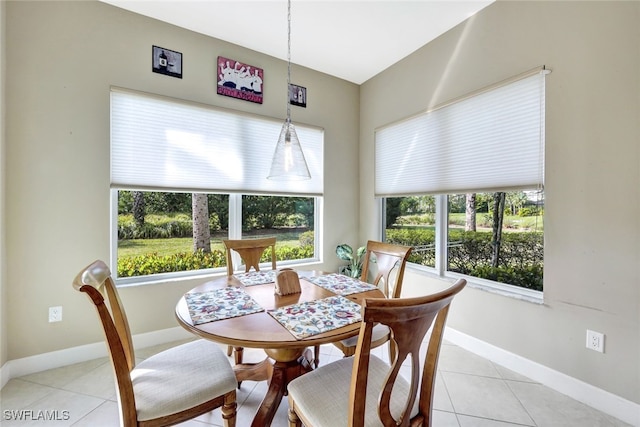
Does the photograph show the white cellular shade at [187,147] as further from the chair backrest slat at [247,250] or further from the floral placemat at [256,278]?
the floral placemat at [256,278]

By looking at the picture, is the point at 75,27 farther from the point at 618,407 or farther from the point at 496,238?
the point at 618,407

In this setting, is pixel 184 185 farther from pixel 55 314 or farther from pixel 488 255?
pixel 488 255

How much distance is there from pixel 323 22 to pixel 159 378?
277 cm

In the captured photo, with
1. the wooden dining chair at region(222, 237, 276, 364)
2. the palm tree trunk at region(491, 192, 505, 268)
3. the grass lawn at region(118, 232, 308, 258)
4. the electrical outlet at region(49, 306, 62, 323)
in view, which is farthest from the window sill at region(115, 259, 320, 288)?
the palm tree trunk at region(491, 192, 505, 268)

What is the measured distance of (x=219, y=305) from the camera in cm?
133

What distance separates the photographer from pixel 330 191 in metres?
3.33

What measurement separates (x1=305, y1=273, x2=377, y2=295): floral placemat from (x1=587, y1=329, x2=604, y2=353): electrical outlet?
1378 millimetres

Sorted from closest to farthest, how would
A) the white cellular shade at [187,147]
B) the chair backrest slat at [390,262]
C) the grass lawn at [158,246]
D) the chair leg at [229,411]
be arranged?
the chair leg at [229,411] < the chair backrest slat at [390,262] < the white cellular shade at [187,147] < the grass lawn at [158,246]

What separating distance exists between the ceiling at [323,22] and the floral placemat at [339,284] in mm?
2131

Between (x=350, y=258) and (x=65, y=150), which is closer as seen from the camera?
(x=65, y=150)

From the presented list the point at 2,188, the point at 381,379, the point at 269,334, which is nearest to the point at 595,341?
the point at 381,379

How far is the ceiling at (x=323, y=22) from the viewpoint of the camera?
84.8 inches

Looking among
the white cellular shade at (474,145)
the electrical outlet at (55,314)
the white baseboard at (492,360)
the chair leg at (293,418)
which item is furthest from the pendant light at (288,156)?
the electrical outlet at (55,314)

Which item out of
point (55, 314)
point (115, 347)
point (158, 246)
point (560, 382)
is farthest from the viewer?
point (158, 246)
